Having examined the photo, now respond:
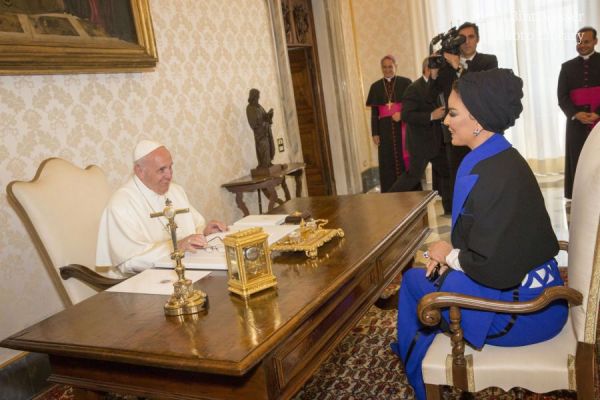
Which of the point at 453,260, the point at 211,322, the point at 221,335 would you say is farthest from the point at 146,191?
the point at 453,260

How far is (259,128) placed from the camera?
18.0 feet

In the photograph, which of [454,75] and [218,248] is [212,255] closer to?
[218,248]

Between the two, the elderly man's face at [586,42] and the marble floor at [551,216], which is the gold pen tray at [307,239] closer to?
the marble floor at [551,216]

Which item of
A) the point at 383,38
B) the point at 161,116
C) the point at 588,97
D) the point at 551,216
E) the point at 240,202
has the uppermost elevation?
the point at 383,38

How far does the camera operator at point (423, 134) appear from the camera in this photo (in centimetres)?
598

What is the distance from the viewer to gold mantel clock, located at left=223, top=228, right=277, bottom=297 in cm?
186

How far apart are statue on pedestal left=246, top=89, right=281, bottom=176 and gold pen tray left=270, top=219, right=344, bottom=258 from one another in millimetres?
2983

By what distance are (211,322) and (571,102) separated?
552cm

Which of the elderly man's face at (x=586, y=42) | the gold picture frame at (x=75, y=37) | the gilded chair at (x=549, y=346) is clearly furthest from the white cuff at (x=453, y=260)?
the elderly man's face at (x=586, y=42)

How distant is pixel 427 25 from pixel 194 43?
494 cm

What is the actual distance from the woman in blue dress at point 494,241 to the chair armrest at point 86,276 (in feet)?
4.57

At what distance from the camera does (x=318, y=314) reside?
1873 mm

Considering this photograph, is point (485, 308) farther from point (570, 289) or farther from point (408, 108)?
point (408, 108)

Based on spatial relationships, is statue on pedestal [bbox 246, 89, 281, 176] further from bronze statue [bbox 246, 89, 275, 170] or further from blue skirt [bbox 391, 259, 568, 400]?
blue skirt [bbox 391, 259, 568, 400]
